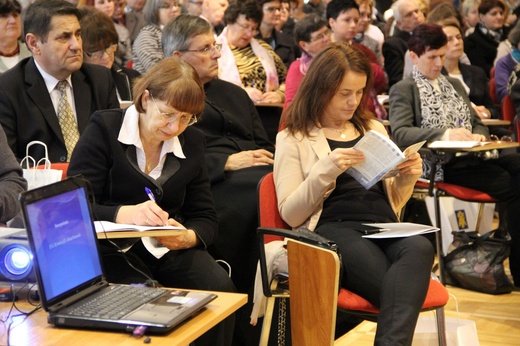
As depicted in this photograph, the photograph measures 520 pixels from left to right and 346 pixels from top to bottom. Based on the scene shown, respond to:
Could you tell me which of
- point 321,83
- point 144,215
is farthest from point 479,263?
point 144,215

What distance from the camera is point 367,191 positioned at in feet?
11.2

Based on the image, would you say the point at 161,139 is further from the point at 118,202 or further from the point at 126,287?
the point at 126,287

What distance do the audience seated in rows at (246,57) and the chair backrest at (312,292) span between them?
2488mm

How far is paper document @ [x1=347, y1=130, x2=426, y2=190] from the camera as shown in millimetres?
3135

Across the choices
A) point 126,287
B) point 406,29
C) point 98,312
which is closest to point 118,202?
point 126,287

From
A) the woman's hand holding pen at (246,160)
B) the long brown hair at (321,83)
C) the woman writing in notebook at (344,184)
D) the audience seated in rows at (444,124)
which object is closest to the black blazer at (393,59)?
the audience seated in rows at (444,124)

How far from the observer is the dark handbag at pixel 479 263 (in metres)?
4.77

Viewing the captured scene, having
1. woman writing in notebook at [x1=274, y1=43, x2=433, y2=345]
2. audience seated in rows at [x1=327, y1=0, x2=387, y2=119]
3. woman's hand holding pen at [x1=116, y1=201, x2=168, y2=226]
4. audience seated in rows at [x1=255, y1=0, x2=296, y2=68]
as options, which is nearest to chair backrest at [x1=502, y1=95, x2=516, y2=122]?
audience seated in rows at [x1=327, y1=0, x2=387, y2=119]

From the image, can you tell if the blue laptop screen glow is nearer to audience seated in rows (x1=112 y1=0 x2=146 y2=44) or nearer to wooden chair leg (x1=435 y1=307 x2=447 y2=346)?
wooden chair leg (x1=435 y1=307 x2=447 y2=346)

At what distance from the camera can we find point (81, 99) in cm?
381

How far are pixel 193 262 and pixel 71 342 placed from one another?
3.61ft

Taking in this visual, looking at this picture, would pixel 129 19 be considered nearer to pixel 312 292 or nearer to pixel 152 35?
pixel 152 35

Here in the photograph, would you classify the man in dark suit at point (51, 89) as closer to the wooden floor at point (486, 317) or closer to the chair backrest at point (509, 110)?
the wooden floor at point (486, 317)

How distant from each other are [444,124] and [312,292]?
7.65ft
